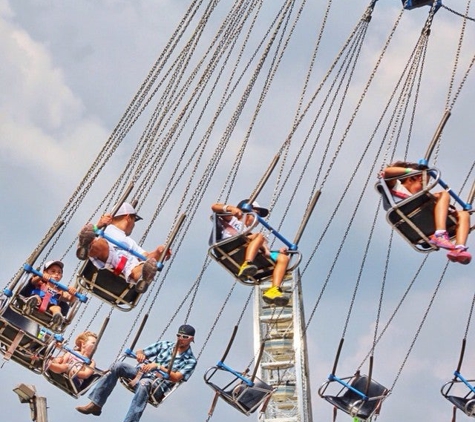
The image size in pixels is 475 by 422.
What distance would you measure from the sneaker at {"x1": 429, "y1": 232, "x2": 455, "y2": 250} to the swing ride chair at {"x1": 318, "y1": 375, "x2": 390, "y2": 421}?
5079 mm

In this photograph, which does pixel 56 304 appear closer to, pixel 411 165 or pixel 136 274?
pixel 136 274

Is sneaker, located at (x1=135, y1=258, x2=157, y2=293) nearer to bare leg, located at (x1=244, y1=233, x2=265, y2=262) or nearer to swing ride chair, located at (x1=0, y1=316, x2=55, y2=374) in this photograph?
bare leg, located at (x1=244, y1=233, x2=265, y2=262)

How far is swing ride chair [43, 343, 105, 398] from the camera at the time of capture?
15227mm

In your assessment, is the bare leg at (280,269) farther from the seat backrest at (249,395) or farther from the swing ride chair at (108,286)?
the seat backrest at (249,395)

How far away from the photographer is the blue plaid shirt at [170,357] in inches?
578

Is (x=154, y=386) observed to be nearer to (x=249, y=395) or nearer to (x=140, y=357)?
(x=140, y=357)

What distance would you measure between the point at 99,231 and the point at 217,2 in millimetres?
5594

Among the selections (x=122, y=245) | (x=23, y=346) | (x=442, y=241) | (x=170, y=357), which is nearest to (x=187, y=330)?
(x=170, y=357)

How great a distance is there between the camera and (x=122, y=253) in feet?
44.7

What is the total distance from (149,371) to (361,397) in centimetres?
452

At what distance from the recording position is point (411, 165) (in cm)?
1319

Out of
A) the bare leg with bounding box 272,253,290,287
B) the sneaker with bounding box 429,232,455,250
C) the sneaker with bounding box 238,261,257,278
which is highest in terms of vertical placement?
the sneaker with bounding box 429,232,455,250

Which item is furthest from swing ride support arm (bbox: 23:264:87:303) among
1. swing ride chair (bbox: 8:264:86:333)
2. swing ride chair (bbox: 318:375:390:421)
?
swing ride chair (bbox: 318:375:390:421)

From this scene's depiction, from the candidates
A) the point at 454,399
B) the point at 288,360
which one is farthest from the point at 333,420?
the point at 288,360
